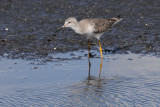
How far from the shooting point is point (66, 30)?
1308 centimetres

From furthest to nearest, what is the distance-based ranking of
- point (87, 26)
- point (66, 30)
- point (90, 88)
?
1. point (66, 30)
2. point (87, 26)
3. point (90, 88)

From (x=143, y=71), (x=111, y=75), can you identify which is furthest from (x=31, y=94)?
(x=143, y=71)

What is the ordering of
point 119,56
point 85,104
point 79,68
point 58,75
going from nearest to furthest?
point 85,104 < point 58,75 < point 79,68 < point 119,56

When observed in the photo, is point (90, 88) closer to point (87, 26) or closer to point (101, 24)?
point (87, 26)

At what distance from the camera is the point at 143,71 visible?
30.4 feet

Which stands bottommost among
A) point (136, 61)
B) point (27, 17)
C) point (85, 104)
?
point (85, 104)

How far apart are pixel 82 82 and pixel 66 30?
15.4ft

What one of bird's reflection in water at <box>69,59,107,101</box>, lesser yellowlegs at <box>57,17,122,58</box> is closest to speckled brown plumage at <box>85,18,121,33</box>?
lesser yellowlegs at <box>57,17,122,58</box>

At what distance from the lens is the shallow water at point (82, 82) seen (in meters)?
7.37

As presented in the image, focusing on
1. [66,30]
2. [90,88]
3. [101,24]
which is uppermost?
[101,24]

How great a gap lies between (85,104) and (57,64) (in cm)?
280

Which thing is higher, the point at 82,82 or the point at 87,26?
the point at 87,26

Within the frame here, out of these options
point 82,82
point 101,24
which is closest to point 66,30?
point 101,24

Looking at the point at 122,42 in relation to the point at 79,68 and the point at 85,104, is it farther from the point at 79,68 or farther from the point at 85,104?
the point at 85,104
